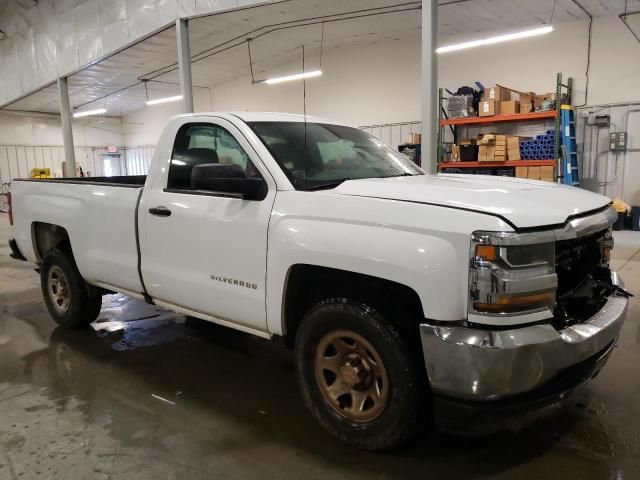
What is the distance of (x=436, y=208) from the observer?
2.28m

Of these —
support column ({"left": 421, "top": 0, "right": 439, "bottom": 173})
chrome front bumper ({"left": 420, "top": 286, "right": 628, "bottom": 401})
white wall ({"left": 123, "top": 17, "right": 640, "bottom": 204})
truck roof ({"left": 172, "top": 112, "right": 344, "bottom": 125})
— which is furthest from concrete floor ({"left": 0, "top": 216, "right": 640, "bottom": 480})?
white wall ({"left": 123, "top": 17, "right": 640, "bottom": 204})

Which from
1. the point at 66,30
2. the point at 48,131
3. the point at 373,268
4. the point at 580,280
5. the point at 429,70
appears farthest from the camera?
the point at 48,131

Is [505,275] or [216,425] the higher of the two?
[505,275]

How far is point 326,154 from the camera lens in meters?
3.43

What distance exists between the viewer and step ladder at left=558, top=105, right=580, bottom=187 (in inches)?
408

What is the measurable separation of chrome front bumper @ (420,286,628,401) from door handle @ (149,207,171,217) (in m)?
2.00

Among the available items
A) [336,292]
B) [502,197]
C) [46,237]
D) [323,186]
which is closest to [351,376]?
[336,292]

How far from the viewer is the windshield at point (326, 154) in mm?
3055

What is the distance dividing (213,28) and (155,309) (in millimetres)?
7645

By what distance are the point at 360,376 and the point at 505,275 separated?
92 cm

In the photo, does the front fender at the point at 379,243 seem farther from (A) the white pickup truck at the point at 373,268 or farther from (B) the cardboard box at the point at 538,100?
(B) the cardboard box at the point at 538,100

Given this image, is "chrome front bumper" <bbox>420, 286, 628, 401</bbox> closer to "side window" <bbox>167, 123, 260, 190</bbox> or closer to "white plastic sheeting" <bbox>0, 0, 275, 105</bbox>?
"side window" <bbox>167, 123, 260, 190</bbox>

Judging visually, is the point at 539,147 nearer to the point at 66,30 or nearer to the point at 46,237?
the point at 46,237

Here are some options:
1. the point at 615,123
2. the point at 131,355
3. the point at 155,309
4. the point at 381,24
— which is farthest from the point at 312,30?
the point at 131,355
